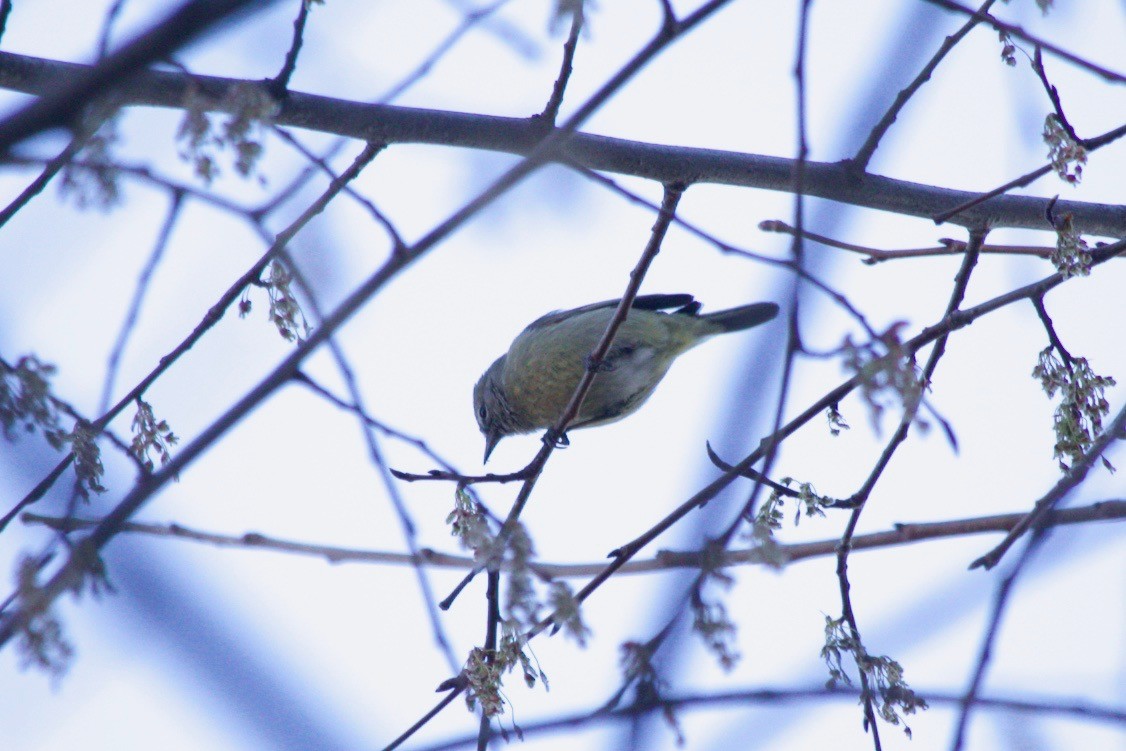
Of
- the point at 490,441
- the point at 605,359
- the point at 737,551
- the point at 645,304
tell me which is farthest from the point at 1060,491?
the point at 490,441

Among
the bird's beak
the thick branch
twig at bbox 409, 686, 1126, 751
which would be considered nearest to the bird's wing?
the bird's beak

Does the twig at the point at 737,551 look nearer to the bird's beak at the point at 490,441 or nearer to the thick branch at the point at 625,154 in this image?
the thick branch at the point at 625,154

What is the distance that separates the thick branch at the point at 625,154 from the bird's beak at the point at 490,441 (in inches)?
150

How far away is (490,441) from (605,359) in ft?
4.85

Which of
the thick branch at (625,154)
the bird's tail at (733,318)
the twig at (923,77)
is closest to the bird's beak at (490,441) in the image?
the bird's tail at (733,318)

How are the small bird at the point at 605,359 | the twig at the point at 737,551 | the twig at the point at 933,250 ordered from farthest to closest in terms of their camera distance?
1. the small bird at the point at 605,359
2. the twig at the point at 933,250
3. the twig at the point at 737,551

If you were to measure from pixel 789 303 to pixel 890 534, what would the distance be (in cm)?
140

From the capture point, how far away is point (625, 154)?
3732 mm

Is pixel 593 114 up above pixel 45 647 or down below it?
above

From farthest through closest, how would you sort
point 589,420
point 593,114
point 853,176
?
point 589,420 < point 853,176 < point 593,114

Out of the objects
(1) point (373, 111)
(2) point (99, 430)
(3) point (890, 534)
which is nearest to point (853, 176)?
(3) point (890, 534)

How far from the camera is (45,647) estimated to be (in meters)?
1.81

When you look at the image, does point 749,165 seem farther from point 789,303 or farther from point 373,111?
point 789,303

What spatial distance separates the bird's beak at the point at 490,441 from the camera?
740cm
